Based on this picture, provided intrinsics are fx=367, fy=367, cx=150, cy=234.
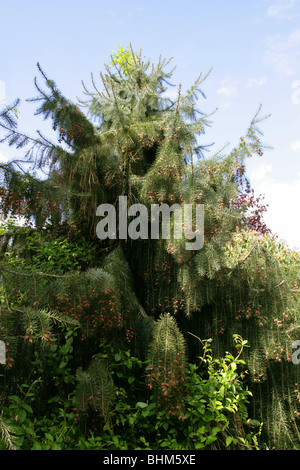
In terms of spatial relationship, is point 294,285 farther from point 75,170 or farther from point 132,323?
point 75,170

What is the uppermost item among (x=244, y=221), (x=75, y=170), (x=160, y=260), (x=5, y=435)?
(x=75, y=170)

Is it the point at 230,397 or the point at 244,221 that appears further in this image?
the point at 244,221

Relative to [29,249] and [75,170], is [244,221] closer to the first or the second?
[75,170]

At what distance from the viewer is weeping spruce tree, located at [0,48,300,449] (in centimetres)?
217

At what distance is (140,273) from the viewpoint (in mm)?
3104

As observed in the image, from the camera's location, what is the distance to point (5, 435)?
1891mm

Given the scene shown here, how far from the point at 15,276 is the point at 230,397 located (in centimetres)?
169

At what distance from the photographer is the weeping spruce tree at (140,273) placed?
217 cm

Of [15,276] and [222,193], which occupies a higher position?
[222,193]
